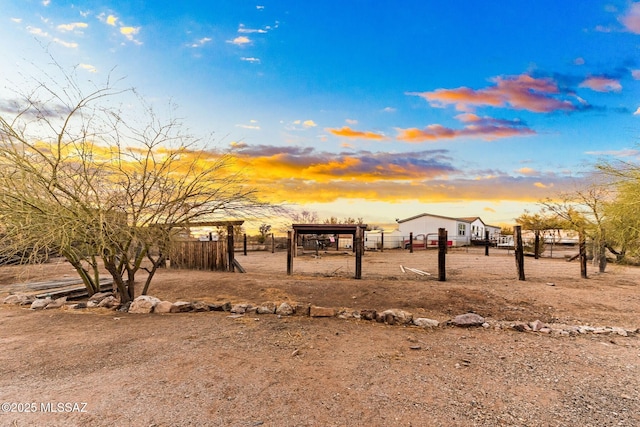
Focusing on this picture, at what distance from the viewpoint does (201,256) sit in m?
15.9

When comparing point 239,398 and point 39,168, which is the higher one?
point 39,168

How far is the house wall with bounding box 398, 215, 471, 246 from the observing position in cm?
4038

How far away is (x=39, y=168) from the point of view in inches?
276

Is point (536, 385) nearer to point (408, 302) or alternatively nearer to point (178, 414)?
point (178, 414)

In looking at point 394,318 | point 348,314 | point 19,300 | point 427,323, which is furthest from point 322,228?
point 19,300

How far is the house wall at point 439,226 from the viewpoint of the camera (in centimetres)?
→ 4038

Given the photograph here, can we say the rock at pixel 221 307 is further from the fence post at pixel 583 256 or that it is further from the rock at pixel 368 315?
the fence post at pixel 583 256

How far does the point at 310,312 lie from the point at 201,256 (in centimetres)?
1023

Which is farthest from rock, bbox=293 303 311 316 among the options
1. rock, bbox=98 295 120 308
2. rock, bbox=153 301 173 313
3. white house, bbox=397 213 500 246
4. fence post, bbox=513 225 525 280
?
white house, bbox=397 213 500 246

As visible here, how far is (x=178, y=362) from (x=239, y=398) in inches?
59.2

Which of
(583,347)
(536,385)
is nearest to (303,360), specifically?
(536,385)

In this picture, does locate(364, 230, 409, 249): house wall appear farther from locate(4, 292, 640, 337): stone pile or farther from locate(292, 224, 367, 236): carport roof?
locate(4, 292, 640, 337): stone pile

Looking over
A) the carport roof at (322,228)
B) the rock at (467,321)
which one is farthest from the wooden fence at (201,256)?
the rock at (467,321)

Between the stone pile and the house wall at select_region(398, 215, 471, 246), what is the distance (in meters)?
34.3
